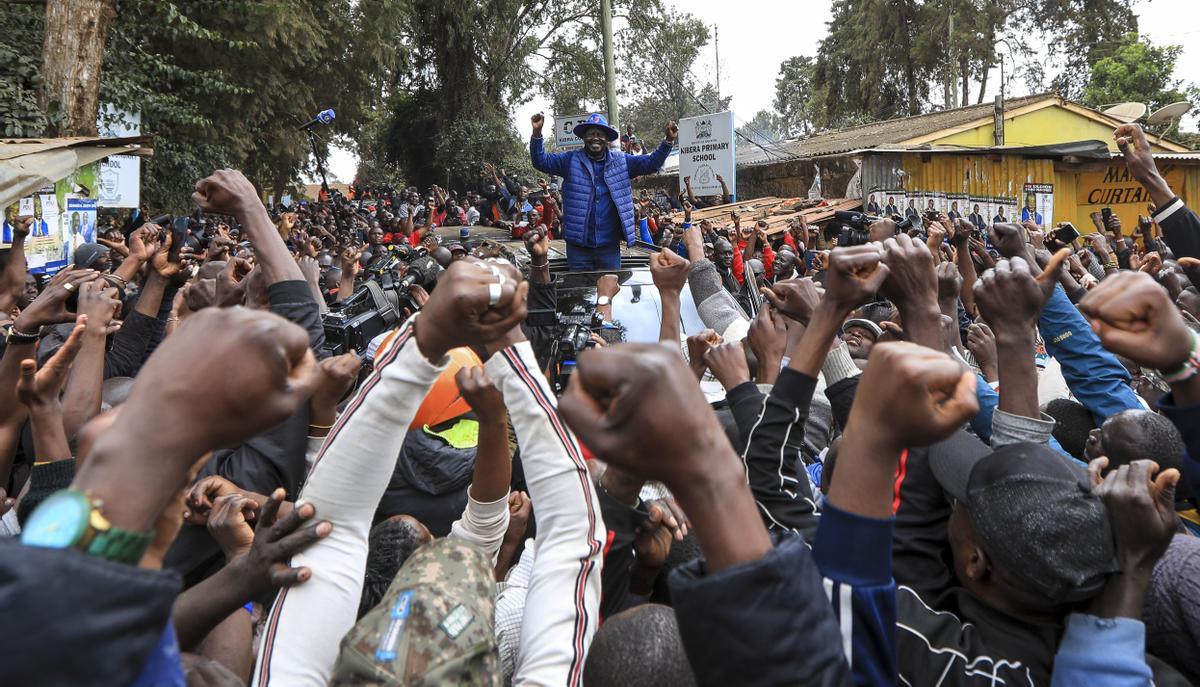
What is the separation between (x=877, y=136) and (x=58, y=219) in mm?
16955

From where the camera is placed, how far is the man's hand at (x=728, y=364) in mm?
2316

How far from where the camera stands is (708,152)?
14273 millimetres

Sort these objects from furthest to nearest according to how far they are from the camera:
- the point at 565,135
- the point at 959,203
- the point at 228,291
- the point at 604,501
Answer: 1. the point at 959,203
2. the point at 565,135
3. the point at 228,291
4. the point at 604,501

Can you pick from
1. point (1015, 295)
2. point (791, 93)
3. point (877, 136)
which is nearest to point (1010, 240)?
point (1015, 295)

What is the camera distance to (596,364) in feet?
3.23

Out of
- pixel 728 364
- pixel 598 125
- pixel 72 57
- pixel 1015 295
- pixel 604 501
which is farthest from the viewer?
pixel 72 57

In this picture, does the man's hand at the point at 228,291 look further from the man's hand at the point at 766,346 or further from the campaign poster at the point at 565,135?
the campaign poster at the point at 565,135

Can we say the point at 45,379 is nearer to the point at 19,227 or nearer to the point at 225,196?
the point at 225,196

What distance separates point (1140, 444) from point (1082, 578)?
1.00 meters

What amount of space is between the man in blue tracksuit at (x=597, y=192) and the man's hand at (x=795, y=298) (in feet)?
13.3

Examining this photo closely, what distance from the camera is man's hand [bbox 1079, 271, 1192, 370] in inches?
61.4

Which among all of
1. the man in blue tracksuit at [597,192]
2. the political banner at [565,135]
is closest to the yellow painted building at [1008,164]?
the political banner at [565,135]

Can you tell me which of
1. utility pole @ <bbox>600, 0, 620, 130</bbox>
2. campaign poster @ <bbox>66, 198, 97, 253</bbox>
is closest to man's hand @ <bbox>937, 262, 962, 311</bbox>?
campaign poster @ <bbox>66, 198, 97, 253</bbox>

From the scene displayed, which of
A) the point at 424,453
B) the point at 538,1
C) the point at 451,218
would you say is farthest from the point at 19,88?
the point at 538,1
